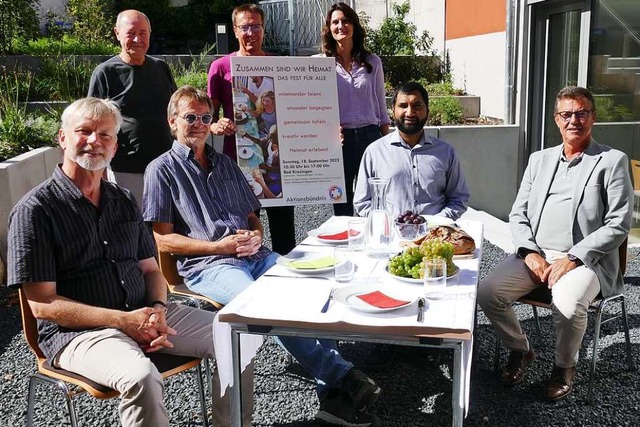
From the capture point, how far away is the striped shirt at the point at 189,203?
3092 mm

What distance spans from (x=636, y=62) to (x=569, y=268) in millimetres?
3282

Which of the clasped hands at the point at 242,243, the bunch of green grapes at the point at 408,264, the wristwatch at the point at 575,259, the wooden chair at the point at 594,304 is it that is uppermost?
the bunch of green grapes at the point at 408,264

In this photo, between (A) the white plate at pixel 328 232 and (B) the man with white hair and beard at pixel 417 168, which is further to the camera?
(B) the man with white hair and beard at pixel 417 168

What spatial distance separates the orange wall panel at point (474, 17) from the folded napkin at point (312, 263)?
19.8ft

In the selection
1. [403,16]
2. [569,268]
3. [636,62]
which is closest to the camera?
[569,268]

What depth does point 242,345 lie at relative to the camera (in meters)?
2.35

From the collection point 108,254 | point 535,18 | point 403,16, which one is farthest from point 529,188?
point 403,16

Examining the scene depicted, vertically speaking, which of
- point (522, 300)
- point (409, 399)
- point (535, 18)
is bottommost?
point (409, 399)

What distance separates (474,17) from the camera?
8.75 metres

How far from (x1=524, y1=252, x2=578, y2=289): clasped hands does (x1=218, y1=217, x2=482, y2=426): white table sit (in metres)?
0.84

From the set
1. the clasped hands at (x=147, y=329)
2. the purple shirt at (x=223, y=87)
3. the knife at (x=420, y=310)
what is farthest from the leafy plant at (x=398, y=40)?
the knife at (x=420, y=310)

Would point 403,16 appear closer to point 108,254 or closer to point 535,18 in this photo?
point 535,18

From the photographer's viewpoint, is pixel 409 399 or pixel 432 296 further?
pixel 409 399

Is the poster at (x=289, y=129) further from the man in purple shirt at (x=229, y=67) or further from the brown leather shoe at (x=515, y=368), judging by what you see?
the brown leather shoe at (x=515, y=368)
